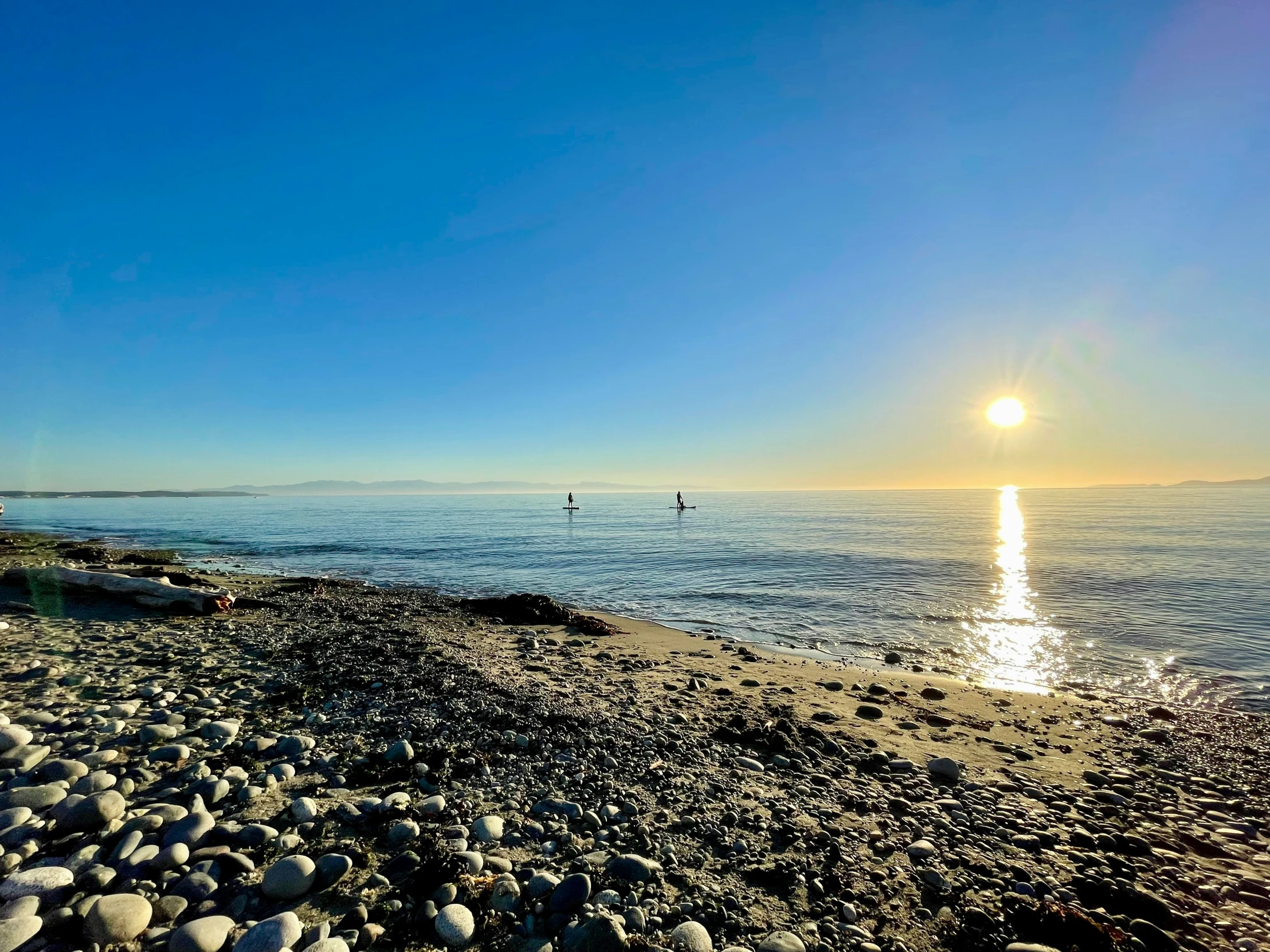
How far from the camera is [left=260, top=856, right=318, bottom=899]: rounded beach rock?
3502mm

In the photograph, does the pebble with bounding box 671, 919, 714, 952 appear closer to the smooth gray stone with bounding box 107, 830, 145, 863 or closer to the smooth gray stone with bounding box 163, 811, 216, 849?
the smooth gray stone with bounding box 163, 811, 216, 849

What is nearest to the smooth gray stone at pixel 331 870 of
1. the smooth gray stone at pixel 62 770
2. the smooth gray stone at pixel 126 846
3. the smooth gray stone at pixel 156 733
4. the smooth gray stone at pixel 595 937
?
the smooth gray stone at pixel 126 846

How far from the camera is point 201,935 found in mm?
3000

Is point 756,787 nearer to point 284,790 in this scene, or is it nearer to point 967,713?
point 284,790

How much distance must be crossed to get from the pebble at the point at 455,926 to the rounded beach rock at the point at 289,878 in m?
0.98

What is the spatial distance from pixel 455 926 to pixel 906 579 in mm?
23443

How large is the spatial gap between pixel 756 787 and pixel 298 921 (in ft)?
13.3

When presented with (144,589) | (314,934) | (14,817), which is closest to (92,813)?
(14,817)

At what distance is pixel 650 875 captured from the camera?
3.95 metres

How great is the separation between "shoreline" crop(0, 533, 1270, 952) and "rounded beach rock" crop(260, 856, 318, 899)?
0.02m

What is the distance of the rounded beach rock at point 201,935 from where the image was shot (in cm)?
294

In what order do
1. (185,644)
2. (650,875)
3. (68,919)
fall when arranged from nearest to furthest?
(68,919) < (650,875) < (185,644)

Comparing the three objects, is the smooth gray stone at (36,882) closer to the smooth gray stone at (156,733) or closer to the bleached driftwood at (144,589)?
the smooth gray stone at (156,733)

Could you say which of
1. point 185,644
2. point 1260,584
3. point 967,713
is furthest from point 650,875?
point 1260,584
